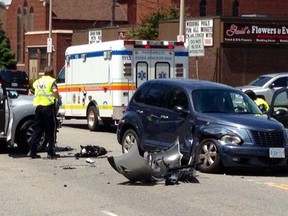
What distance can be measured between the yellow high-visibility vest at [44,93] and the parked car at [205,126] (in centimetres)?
161

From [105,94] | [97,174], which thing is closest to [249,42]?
[105,94]

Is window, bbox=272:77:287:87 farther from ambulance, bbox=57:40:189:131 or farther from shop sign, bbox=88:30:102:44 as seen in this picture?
shop sign, bbox=88:30:102:44

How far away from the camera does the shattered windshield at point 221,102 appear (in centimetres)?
1622

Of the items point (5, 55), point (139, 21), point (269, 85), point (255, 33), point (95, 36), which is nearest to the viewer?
point (269, 85)

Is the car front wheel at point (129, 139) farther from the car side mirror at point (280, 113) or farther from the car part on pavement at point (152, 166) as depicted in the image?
the car part on pavement at point (152, 166)

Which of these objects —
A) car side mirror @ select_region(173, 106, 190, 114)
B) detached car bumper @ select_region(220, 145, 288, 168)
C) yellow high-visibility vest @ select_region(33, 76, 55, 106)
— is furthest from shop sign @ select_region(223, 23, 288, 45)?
detached car bumper @ select_region(220, 145, 288, 168)

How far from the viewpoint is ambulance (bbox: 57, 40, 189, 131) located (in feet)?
81.8

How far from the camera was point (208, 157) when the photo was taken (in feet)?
51.0

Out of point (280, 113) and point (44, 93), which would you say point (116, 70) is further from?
point (280, 113)

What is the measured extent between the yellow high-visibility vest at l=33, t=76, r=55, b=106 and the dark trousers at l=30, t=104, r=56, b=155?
0.10 m

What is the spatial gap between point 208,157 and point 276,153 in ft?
4.02

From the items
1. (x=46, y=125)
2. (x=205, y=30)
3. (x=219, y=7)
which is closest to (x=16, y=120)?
(x=46, y=125)

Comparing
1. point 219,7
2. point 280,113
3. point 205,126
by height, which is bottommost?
point 205,126

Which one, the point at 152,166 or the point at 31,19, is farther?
the point at 31,19
